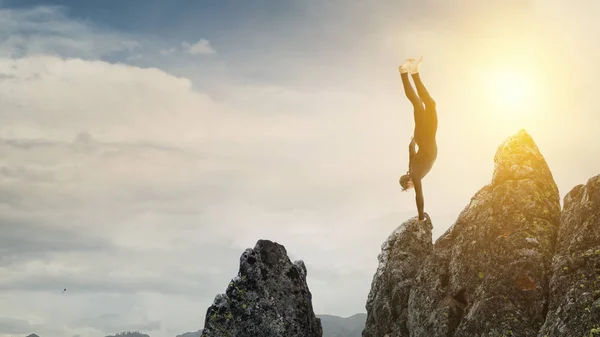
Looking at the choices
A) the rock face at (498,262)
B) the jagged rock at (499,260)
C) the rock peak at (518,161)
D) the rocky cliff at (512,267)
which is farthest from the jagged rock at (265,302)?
the rock peak at (518,161)

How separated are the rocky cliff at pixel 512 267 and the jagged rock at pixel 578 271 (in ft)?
0.15

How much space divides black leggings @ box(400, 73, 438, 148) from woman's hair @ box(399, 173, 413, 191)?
3.31m

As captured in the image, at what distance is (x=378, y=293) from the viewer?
122 feet

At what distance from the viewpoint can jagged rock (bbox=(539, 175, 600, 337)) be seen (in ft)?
68.3

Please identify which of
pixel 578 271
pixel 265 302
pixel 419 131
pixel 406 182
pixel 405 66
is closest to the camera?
pixel 578 271

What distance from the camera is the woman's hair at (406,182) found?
28.8 m

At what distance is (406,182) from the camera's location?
1141 inches

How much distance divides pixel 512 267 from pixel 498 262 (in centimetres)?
93

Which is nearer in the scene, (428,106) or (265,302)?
(428,106)

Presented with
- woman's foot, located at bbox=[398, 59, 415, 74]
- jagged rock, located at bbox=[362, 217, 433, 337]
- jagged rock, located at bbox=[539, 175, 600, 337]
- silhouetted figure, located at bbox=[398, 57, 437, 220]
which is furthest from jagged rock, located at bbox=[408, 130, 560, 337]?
woman's foot, located at bbox=[398, 59, 415, 74]

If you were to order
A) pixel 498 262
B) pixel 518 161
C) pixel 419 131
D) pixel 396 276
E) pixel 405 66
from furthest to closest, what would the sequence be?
pixel 396 276 < pixel 518 161 < pixel 498 262 < pixel 419 131 < pixel 405 66

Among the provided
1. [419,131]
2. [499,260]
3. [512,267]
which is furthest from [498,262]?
[419,131]

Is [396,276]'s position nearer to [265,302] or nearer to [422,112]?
[265,302]

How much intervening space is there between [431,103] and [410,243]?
1609 cm
